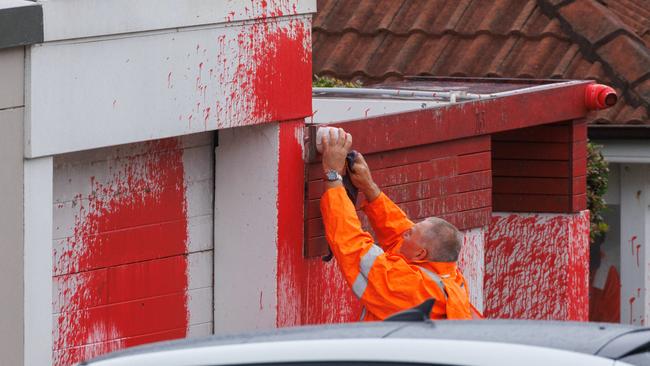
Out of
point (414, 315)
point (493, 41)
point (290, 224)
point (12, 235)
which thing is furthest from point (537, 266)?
point (414, 315)

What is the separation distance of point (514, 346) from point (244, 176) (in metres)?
3.88

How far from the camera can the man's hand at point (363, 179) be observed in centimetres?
736

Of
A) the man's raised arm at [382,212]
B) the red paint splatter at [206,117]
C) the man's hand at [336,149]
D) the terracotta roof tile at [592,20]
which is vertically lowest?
the man's raised arm at [382,212]

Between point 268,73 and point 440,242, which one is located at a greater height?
point 268,73

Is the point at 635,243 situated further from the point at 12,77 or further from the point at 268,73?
the point at 12,77

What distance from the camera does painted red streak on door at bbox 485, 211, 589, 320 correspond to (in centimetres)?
975

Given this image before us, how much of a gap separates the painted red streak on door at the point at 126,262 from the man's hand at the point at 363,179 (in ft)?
2.70

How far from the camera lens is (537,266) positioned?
9.84 m

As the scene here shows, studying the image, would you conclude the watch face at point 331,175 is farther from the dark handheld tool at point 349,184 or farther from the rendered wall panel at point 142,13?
the rendered wall panel at point 142,13

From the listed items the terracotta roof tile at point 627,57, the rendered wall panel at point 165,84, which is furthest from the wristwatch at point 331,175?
the terracotta roof tile at point 627,57

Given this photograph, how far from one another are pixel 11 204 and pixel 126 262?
935 mm

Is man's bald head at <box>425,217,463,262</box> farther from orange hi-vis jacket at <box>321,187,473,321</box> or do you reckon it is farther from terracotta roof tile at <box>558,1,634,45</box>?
terracotta roof tile at <box>558,1,634,45</box>

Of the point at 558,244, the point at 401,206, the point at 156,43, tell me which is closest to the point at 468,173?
the point at 401,206

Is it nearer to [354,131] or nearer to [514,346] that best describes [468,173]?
[354,131]
